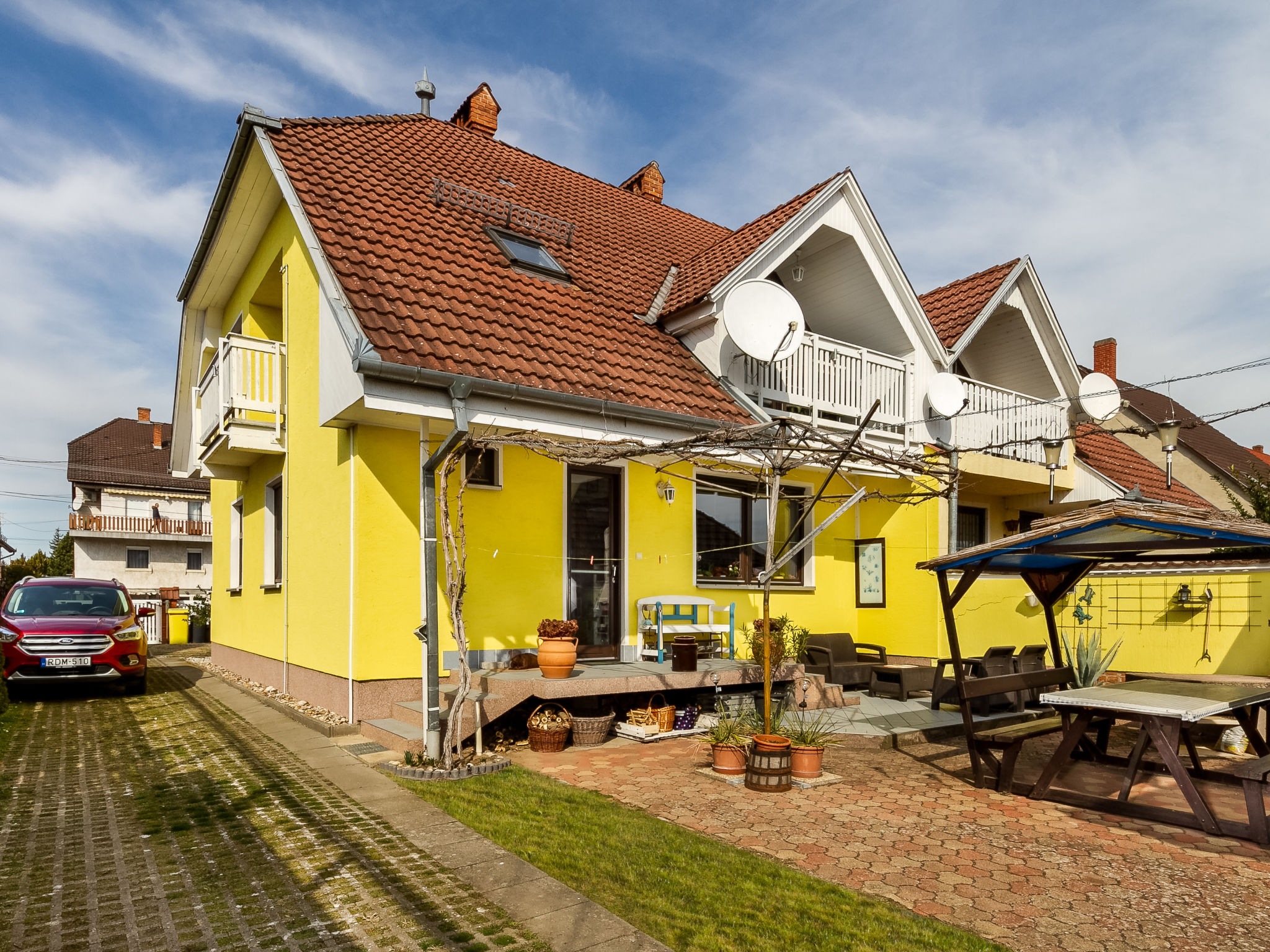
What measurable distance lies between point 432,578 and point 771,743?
318 centimetres

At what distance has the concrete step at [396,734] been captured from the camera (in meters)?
7.02

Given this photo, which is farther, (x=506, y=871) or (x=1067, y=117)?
Result: (x=1067, y=117)

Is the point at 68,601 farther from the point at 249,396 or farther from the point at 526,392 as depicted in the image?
the point at 526,392

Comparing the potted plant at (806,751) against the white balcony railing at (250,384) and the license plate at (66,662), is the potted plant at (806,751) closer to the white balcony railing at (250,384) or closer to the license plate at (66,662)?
the white balcony railing at (250,384)

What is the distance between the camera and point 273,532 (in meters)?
11.6

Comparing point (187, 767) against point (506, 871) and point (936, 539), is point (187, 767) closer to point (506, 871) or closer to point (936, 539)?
point (506, 871)

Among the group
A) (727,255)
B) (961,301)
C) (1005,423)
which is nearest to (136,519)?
(727,255)

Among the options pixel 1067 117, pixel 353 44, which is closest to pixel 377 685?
pixel 353 44

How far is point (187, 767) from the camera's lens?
6.78 metres

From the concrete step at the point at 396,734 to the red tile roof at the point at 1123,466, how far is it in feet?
39.9

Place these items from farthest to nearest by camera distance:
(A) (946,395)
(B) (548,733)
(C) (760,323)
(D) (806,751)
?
(A) (946,395) < (C) (760,323) < (B) (548,733) < (D) (806,751)

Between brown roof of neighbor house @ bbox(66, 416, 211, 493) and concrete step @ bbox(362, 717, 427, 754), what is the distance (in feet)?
121

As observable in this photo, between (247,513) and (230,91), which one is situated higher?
(230,91)

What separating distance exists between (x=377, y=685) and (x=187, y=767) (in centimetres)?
180
